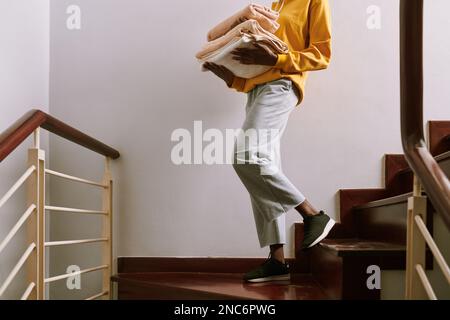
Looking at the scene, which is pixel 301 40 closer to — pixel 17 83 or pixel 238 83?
pixel 238 83

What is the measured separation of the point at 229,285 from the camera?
1830 mm

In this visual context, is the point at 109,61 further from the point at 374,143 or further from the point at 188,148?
the point at 374,143

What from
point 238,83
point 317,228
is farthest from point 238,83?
point 317,228

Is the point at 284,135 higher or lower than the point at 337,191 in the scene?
higher

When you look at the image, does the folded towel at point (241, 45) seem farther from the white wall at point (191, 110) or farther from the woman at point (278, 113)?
the white wall at point (191, 110)

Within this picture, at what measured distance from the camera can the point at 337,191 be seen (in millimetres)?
2215

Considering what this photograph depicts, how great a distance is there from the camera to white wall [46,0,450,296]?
7.30 ft

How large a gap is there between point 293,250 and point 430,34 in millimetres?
1119

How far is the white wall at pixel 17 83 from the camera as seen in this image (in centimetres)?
189

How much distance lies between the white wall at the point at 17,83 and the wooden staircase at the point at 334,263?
45 centimetres

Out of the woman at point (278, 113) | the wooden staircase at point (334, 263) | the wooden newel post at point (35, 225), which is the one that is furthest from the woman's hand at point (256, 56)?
the wooden newel post at point (35, 225)

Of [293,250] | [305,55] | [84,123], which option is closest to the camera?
[305,55]
